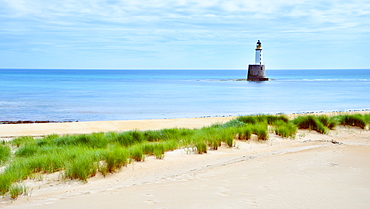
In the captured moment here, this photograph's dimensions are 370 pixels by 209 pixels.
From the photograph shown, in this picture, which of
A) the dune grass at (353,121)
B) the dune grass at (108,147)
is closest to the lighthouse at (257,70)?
the dune grass at (353,121)

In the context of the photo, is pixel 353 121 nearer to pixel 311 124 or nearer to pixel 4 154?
pixel 311 124

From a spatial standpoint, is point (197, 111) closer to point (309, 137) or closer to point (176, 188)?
point (309, 137)

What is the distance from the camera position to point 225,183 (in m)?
5.76

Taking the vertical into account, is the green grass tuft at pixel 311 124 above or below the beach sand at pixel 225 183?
above

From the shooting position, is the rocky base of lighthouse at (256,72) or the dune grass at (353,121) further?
the rocky base of lighthouse at (256,72)

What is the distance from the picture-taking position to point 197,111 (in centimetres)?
2702

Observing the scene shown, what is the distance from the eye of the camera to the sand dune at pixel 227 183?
4.95m

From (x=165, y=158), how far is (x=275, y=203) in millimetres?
3408

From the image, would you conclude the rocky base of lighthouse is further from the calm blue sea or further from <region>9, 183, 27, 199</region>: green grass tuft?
<region>9, 183, 27, 199</region>: green grass tuft

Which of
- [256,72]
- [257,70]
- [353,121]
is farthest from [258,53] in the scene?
[353,121]

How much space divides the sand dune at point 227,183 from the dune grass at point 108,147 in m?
0.23

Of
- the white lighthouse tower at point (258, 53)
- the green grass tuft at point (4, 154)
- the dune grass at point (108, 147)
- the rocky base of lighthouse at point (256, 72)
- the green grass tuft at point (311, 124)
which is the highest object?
the white lighthouse tower at point (258, 53)

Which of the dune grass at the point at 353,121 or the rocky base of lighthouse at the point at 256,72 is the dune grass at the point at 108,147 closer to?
the dune grass at the point at 353,121

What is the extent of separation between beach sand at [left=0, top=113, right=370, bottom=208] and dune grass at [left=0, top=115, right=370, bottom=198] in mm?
217
